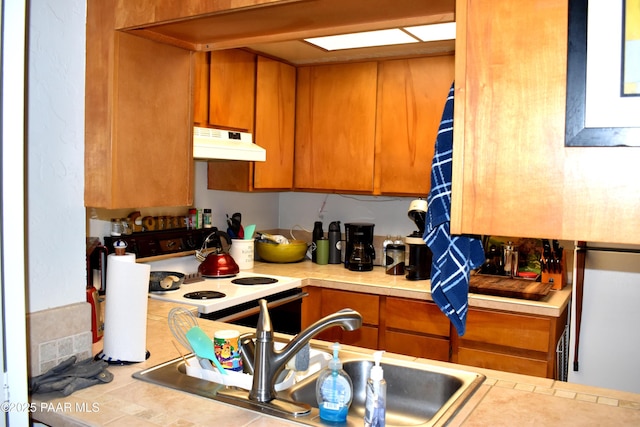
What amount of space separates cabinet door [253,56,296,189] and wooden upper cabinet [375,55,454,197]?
62cm

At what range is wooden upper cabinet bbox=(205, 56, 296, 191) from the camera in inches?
138

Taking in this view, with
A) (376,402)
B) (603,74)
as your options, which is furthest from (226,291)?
(603,74)

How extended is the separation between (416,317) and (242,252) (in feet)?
3.78

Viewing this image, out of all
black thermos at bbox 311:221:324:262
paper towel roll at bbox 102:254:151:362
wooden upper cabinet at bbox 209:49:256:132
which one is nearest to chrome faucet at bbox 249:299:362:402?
paper towel roll at bbox 102:254:151:362

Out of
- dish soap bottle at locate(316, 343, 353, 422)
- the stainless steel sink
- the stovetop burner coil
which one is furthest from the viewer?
the stovetop burner coil

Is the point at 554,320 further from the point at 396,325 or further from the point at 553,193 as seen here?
the point at 553,193

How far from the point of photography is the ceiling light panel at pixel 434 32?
109 inches

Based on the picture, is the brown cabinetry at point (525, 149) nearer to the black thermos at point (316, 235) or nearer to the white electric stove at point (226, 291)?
the white electric stove at point (226, 291)

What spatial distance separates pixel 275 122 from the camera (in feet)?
12.0

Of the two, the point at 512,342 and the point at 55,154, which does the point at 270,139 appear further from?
the point at 55,154

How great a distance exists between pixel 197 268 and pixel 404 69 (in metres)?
1.76

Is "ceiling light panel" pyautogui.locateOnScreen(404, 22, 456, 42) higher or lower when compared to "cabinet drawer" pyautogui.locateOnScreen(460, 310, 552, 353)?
higher

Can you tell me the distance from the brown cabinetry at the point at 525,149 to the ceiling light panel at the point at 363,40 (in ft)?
6.12

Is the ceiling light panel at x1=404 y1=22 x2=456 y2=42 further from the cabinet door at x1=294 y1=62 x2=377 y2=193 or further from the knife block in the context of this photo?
the knife block
